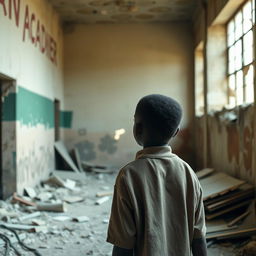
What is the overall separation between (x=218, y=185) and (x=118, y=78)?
5328 mm

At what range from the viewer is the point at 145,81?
364 inches

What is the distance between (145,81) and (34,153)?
401 cm

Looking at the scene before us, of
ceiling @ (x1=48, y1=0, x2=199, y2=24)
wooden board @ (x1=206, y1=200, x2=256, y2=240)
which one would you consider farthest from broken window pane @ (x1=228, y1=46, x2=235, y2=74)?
wooden board @ (x1=206, y1=200, x2=256, y2=240)

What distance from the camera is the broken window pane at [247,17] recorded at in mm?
5271

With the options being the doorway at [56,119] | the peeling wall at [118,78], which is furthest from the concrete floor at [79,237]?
the peeling wall at [118,78]

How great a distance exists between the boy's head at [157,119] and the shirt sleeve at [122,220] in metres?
0.20

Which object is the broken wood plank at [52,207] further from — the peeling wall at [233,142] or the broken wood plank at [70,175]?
the broken wood plank at [70,175]

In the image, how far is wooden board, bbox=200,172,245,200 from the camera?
422 cm

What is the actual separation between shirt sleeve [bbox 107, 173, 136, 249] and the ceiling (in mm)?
7157

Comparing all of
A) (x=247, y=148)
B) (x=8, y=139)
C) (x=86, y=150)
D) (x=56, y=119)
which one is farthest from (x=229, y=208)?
(x=56, y=119)

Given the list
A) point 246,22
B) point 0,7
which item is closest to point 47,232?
point 0,7

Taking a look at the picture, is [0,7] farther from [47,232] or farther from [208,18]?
[208,18]

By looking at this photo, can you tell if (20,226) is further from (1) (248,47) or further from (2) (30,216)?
(1) (248,47)

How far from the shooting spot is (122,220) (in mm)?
1237
